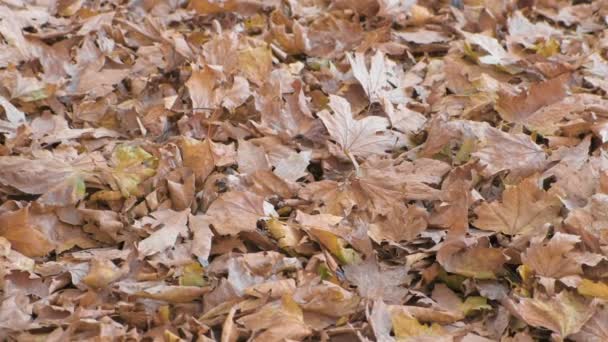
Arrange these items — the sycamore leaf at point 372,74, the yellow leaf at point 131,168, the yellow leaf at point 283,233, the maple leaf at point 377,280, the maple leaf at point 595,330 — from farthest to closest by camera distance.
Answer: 1. the sycamore leaf at point 372,74
2. the yellow leaf at point 131,168
3. the yellow leaf at point 283,233
4. the maple leaf at point 377,280
5. the maple leaf at point 595,330

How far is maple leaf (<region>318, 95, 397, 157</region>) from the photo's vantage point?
1.83 metres

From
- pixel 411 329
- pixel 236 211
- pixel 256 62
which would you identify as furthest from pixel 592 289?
pixel 256 62

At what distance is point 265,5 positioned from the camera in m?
2.48

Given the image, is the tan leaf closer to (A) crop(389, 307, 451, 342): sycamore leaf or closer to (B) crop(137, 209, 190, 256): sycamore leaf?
(B) crop(137, 209, 190, 256): sycamore leaf

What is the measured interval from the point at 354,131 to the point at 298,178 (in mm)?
201

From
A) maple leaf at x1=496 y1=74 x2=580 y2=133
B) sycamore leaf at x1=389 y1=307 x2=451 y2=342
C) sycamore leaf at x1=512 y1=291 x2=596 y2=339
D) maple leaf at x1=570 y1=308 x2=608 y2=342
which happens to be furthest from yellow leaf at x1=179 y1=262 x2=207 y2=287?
maple leaf at x1=496 y1=74 x2=580 y2=133

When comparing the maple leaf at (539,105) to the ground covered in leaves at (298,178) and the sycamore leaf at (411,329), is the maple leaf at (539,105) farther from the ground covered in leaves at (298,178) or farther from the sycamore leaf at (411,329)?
the sycamore leaf at (411,329)

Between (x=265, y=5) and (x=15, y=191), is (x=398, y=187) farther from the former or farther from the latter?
(x=265, y=5)

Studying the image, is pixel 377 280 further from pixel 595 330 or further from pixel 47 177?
pixel 47 177

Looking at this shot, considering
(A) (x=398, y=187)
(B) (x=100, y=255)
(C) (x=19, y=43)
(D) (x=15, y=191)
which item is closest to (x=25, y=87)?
(C) (x=19, y=43)

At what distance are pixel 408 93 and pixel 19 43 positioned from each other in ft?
3.70

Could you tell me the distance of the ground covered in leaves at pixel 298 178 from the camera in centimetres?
143

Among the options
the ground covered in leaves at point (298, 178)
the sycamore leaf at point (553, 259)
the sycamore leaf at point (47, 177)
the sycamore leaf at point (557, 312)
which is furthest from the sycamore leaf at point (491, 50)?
the sycamore leaf at point (47, 177)

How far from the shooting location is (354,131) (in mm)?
1844
